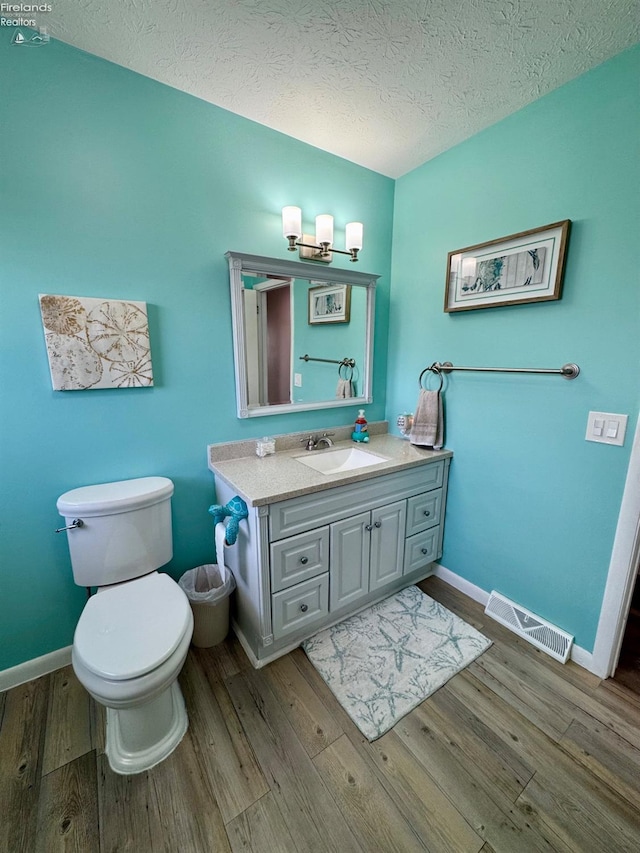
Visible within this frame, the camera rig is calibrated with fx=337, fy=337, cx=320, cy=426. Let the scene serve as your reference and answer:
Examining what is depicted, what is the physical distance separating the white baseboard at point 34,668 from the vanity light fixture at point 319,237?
2226 mm

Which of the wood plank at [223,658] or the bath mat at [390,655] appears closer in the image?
the bath mat at [390,655]

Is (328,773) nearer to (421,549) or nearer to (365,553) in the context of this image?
(365,553)

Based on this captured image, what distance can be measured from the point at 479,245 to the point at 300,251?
3.07ft

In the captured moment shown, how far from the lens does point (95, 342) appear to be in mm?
1399

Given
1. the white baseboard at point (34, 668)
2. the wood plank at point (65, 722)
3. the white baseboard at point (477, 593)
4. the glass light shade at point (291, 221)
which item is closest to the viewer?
the wood plank at point (65, 722)

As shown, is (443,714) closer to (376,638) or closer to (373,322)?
(376,638)

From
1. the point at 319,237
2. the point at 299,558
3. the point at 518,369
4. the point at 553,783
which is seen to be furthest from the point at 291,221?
the point at 553,783

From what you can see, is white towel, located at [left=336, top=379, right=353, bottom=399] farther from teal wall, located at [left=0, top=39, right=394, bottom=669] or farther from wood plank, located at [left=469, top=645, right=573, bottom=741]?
wood plank, located at [left=469, top=645, right=573, bottom=741]

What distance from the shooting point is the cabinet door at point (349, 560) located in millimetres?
1616

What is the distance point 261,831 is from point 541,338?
210 cm

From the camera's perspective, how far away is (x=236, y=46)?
4.07ft

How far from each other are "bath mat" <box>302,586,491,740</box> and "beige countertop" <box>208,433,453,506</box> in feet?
2.69

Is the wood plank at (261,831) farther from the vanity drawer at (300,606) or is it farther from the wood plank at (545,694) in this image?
the wood plank at (545,694)

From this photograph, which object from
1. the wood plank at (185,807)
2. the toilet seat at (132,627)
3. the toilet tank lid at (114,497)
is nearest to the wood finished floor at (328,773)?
the wood plank at (185,807)
